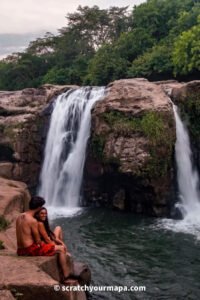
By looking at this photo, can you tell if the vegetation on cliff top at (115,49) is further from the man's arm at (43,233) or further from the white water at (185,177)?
the man's arm at (43,233)

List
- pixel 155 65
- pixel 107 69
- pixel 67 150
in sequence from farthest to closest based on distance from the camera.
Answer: pixel 107 69 < pixel 155 65 < pixel 67 150

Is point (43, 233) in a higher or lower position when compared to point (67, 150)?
lower

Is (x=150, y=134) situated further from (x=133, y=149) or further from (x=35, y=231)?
(x=35, y=231)

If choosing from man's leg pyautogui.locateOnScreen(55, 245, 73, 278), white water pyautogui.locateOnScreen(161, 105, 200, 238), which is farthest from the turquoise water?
man's leg pyautogui.locateOnScreen(55, 245, 73, 278)

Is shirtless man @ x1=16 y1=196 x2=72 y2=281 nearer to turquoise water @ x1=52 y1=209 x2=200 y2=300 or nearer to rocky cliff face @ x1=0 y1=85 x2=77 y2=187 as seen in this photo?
turquoise water @ x1=52 y1=209 x2=200 y2=300

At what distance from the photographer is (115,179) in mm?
17516

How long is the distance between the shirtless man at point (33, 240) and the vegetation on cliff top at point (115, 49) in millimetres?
18403

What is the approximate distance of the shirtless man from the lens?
25.2ft

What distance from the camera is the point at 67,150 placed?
1977 centimetres

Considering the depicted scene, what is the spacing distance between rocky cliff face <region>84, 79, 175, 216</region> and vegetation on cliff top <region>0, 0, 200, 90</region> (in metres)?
8.05

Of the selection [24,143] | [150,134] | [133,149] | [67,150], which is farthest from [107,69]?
[133,149]

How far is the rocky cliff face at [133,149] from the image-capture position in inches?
655

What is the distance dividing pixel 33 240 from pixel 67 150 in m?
12.1

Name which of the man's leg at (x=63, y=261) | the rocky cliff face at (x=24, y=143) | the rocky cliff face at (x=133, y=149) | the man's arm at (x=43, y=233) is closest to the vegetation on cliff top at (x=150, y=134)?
the rocky cliff face at (x=133, y=149)
